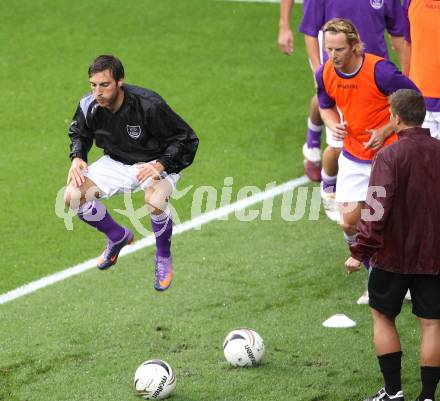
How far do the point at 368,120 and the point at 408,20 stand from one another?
5.81 ft

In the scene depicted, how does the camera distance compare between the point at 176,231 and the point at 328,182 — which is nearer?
the point at 328,182

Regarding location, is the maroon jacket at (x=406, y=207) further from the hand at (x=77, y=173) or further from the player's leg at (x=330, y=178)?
the player's leg at (x=330, y=178)

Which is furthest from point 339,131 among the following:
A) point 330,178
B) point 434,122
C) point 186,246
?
point 186,246

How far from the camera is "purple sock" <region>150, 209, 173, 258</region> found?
8.62 meters

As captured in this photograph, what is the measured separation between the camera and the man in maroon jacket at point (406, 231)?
7.25m

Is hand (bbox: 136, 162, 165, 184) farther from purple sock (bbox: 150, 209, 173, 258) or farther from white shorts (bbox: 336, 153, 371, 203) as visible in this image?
white shorts (bbox: 336, 153, 371, 203)

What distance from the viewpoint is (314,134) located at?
12.4 m


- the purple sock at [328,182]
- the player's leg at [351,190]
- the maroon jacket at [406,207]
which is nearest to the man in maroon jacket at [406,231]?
the maroon jacket at [406,207]

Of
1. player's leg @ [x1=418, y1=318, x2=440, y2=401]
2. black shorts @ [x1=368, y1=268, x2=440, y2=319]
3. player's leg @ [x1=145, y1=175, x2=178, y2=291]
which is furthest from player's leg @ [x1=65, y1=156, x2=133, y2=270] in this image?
player's leg @ [x1=418, y1=318, x2=440, y2=401]

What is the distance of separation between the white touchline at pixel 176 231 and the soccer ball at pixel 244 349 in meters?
2.48

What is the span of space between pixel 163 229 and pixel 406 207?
84.3 inches

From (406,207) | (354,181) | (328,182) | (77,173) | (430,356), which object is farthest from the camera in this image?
(328,182)

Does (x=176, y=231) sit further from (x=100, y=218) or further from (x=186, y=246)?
(x=100, y=218)

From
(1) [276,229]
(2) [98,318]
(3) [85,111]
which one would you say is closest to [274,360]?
(2) [98,318]
